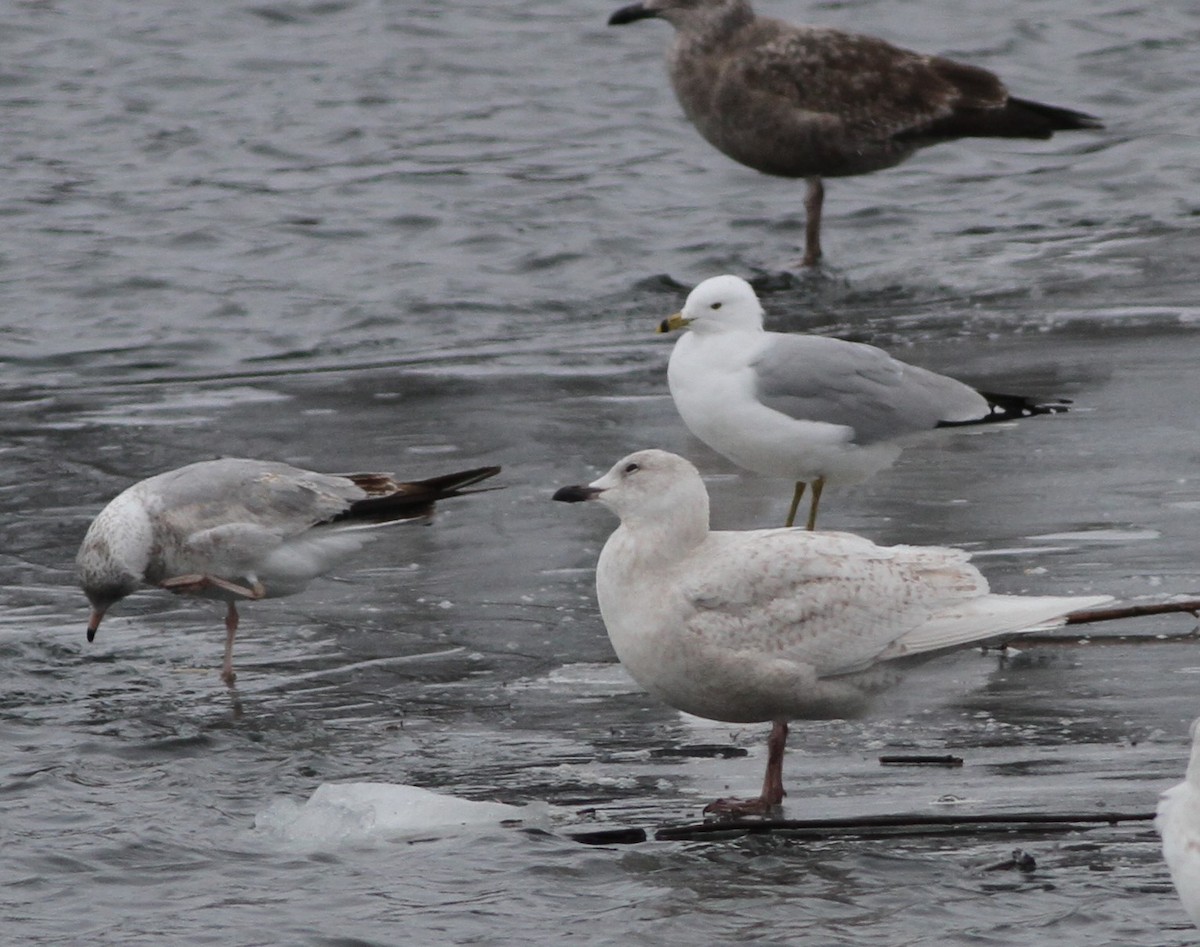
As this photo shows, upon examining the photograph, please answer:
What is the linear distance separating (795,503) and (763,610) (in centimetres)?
255

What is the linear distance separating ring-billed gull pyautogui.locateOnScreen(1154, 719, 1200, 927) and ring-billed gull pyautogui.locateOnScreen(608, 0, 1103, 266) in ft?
33.3

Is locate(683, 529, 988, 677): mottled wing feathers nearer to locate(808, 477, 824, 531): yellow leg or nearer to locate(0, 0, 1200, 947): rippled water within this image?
locate(0, 0, 1200, 947): rippled water

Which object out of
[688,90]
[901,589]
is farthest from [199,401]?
[901,589]

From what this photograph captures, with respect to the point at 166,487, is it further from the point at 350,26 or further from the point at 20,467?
the point at 350,26

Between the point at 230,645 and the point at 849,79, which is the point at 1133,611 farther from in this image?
the point at 849,79

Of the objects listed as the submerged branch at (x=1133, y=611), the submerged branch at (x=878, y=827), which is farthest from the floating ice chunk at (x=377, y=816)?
the submerged branch at (x=1133, y=611)

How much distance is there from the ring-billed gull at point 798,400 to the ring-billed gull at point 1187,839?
12.8 feet

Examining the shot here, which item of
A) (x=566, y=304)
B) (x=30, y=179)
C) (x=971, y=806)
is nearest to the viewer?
(x=971, y=806)

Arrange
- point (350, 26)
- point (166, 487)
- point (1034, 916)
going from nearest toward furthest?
point (1034, 916), point (166, 487), point (350, 26)

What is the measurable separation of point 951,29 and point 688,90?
930 cm

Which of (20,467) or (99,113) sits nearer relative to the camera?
(20,467)

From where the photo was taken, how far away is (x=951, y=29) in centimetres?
2272

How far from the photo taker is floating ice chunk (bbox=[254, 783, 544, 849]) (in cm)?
546

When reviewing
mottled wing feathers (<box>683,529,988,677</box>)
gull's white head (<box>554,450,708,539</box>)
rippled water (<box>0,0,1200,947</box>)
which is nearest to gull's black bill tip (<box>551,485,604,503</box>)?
gull's white head (<box>554,450,708,539</box>)
